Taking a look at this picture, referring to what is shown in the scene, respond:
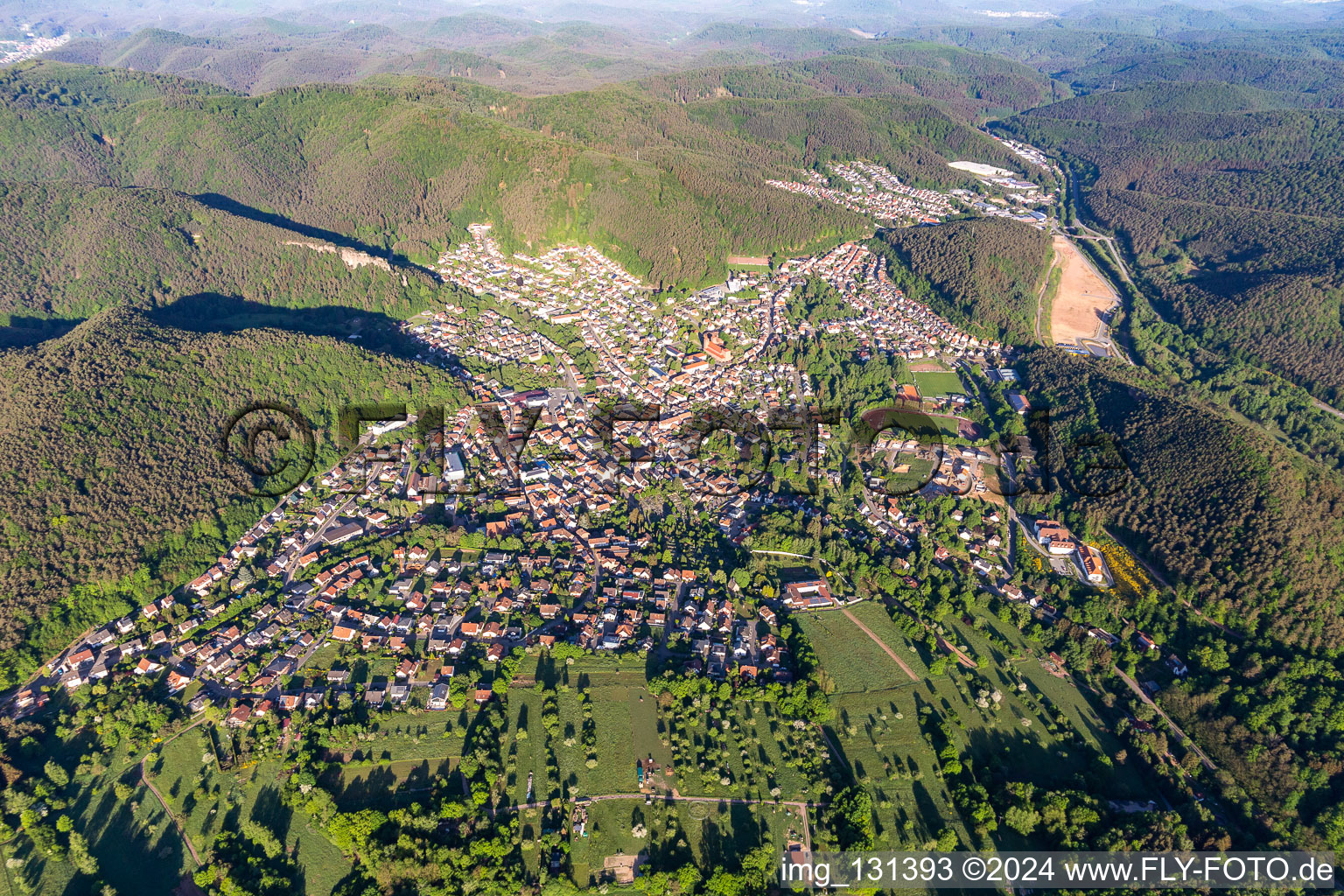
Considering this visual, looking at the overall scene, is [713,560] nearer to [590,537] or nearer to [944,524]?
[590,537]

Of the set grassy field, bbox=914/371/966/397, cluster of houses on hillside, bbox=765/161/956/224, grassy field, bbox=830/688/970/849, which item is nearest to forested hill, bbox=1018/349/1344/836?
grassy field, bbox=914/371/966/397

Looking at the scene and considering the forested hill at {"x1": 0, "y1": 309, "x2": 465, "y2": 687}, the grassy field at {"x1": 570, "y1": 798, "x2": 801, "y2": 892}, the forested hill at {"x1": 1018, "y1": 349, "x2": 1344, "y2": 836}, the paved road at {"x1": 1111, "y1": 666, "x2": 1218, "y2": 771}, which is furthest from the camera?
the forested hill at {"x1": 0, "y1": 309, "x2": 465, "y2": 687}

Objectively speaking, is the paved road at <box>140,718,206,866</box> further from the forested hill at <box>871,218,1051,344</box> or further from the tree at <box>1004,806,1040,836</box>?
the forested hill at <box>871,218,1051,344</box>

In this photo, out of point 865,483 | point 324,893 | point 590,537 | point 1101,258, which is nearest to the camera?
point 324,893

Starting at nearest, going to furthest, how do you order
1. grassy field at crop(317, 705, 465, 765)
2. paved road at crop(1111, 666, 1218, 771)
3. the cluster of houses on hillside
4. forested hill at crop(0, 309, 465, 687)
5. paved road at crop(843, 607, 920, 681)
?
grassy field at crop(317, 705, 465, 765)
paved road at crop(1111, 666, 1218, 771)
paved road at crop(843, 607, 920, 681)
forested hill at crop(0, 309, 465, 687)
the cluster of houses on hillside

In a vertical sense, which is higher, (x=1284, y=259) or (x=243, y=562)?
(x=1284, y=259)

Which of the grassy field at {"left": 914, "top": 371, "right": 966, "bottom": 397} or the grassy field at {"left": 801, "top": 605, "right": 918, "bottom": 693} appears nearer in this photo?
the grassy field at {"left": 801, "top": 605, "right": 918, "bottom": 693}

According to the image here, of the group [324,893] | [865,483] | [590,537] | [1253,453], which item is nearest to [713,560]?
[590,537]
